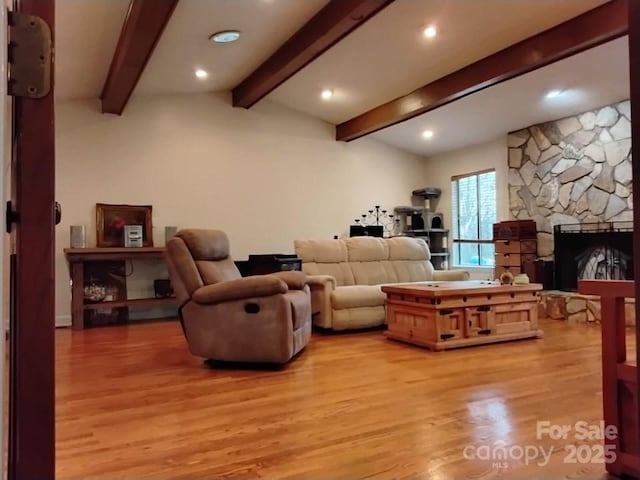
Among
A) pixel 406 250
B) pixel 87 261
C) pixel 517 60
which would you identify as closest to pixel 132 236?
pixel 87 261

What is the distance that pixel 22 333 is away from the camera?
0.62 m

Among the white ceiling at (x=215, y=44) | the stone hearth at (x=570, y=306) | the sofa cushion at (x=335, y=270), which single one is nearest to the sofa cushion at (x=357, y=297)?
the sofa cushion at (x=335, y=270)

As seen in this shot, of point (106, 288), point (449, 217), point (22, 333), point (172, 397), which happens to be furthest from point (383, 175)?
point (22, 333)

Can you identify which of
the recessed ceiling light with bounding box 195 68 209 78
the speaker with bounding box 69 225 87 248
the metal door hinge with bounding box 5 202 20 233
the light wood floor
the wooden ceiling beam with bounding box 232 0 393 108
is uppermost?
the recessed ceiling light with bounding box 195 68 209 78

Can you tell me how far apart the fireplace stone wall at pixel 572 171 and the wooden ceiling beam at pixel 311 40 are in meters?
3.24

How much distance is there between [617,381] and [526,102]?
4680mm

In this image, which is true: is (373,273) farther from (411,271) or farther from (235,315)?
(235,315)

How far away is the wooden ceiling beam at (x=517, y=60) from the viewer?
3896 millimetres

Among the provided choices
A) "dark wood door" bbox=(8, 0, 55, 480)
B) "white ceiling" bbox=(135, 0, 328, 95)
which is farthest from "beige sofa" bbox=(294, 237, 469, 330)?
"dark wood door" bbox=(8, 0, 55, 480)

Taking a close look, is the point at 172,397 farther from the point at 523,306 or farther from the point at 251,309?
the point at 523,306

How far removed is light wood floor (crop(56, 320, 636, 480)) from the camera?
1.95 m

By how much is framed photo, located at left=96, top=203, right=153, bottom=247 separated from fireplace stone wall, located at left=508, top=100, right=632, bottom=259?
478cm

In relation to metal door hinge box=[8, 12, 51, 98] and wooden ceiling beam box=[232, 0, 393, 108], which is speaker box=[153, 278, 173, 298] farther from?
metal door hinge box=[8, 12, 51, 98]

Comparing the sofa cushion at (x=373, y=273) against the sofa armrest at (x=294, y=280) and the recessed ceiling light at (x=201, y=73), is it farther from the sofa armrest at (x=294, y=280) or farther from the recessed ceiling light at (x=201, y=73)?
the recessed ceiling light at (x=201, y=73)
